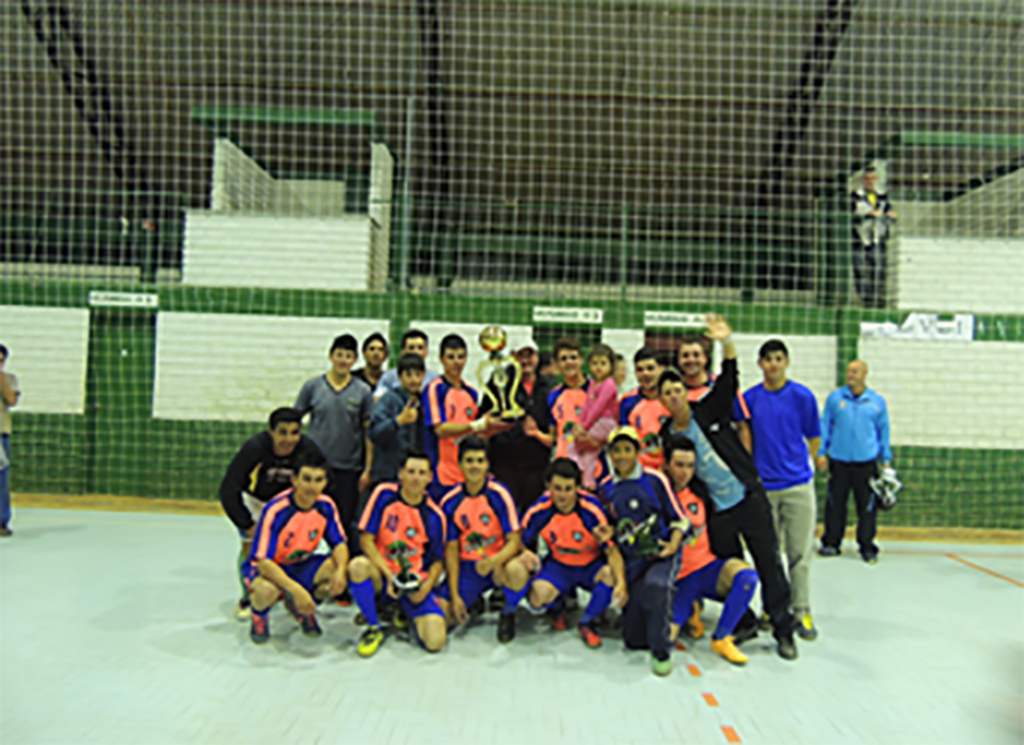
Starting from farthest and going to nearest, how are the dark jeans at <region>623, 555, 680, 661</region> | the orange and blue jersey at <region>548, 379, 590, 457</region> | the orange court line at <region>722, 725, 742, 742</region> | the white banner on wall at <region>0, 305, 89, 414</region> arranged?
1. the white banner on wall at <region>0, 305, 89, 414</region>
2. the orange and blue jersey at <region>548, 379, 590, 457</region>
3. the dark jeans at <region>623, 555, 680, 661</region>
4. the orange court line at <region>722, 725, 742, 742</region>

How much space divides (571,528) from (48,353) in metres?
7.13

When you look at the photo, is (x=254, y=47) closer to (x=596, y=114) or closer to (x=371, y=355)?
(x=596, y=114)

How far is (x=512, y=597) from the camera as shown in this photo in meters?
3.67

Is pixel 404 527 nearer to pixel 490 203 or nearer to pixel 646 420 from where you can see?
pixel 646 420

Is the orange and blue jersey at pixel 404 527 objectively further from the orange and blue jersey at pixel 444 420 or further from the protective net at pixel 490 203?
the protective net at pixel 490 203

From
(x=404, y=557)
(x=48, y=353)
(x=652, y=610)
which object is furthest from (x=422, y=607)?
(x=48, y=353)

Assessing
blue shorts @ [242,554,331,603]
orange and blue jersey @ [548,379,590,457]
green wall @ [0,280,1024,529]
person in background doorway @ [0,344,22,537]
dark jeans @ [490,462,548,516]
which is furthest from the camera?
green wall @ [0,280,1024,529]

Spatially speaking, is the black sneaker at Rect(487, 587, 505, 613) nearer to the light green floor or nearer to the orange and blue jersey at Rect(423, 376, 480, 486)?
the light green floor

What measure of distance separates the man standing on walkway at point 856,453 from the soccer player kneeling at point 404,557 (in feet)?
13.2

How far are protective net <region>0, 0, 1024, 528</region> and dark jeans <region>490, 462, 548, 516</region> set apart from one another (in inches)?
137

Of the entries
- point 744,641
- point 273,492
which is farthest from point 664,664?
point 273,492

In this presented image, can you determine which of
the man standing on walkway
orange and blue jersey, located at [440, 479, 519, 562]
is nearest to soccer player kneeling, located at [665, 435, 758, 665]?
orange and blue jersey, located at [440, 479, 519, 562]

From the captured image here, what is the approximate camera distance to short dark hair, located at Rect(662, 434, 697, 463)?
364 centimetres

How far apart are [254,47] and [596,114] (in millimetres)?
4762
